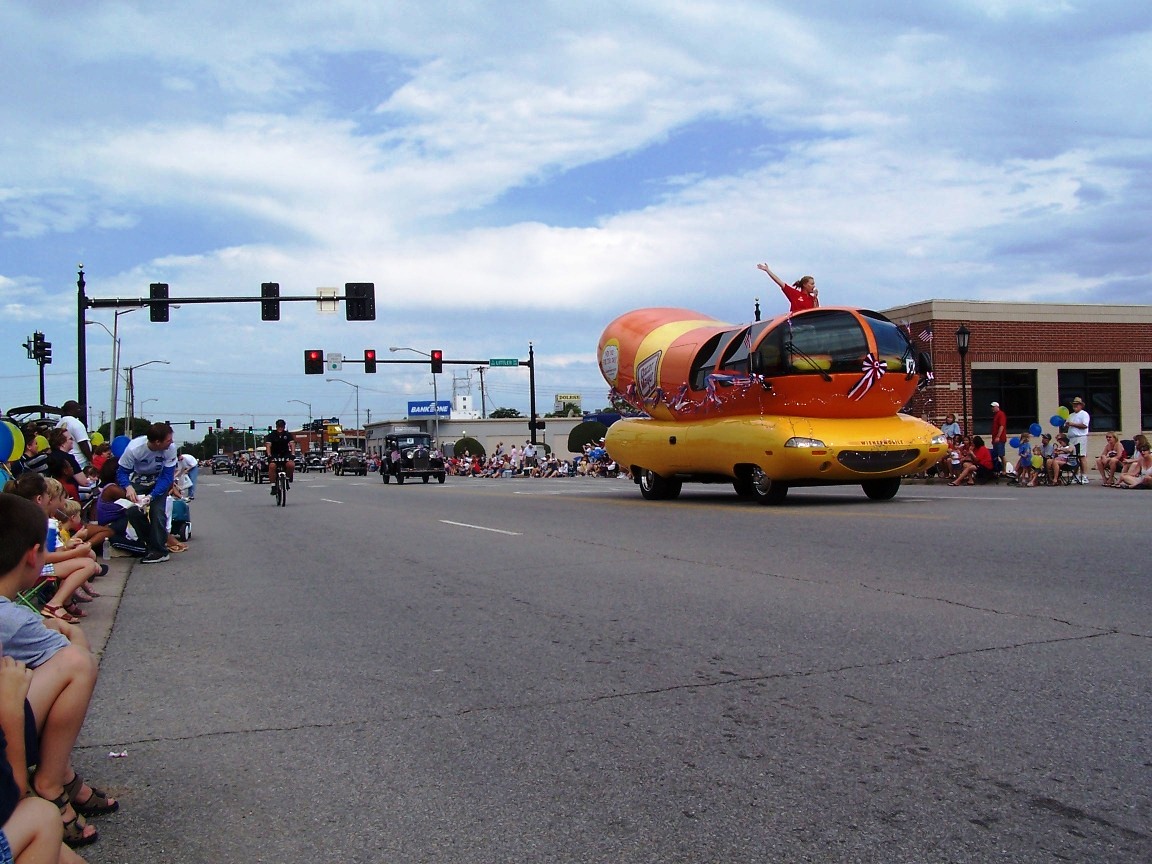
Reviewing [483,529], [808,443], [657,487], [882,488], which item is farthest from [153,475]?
[882,488]

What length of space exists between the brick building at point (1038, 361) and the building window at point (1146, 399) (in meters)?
0.03

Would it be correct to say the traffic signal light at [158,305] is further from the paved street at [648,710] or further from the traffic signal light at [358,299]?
the paved street at [648,710]

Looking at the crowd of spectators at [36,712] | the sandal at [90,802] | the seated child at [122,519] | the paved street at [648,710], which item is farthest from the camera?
the seated child at [122,519]

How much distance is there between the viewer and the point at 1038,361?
31.6 metres

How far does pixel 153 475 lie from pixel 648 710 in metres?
8.84

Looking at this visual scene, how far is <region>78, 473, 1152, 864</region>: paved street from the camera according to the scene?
137 inches

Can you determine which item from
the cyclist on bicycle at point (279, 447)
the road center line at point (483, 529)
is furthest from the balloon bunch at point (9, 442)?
the cyclist on bicycle at point (279, 447)

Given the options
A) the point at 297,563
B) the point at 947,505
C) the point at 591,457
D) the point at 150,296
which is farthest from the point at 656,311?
the point at 591,457

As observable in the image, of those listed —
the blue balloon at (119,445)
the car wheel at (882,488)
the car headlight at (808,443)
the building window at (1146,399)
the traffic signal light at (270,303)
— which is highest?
the traffic signal light at (270,303)

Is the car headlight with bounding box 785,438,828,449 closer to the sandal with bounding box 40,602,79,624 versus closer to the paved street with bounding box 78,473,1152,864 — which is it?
the paved street with bounding box 78,473,1152,864

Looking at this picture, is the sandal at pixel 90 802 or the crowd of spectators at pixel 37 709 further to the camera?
the sandal at pixel 90 802

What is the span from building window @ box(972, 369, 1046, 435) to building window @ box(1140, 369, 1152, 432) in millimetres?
3865

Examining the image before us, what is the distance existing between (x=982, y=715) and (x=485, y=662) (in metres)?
2.78

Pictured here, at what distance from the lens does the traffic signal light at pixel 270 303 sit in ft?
91.5
